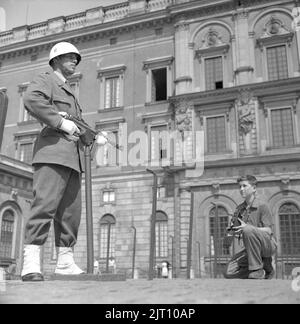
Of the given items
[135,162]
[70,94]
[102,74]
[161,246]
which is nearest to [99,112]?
[102,74]

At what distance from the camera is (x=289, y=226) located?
18828mm

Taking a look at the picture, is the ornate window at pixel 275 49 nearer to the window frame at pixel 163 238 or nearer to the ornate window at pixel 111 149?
the ornate window at pixel 111 149

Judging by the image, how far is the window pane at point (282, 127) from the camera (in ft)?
65.0

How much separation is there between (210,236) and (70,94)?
641 inches

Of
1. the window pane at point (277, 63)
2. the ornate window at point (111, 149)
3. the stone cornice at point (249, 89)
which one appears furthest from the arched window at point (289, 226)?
the ornate window at point (111, 149)

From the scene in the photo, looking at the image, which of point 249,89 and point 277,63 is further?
point 277,63

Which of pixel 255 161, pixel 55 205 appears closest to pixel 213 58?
pixel 255 161

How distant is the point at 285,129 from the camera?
20.0 meters

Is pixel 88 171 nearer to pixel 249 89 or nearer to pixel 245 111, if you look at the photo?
pixel 245 111

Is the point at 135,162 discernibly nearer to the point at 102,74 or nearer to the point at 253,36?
the point at 102,74

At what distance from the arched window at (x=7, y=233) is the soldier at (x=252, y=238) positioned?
1819 centimetres

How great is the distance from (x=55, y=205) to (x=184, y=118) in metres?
17.7

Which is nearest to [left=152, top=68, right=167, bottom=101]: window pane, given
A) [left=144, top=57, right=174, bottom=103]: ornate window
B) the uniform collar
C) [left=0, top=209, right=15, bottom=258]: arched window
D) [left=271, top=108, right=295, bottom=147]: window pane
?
[left=144, top=57, right=174, bottom=103]: ornate window

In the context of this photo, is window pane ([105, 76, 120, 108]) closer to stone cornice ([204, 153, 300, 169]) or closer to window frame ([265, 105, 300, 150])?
stone cornice ([204, 153, 300, 169])
